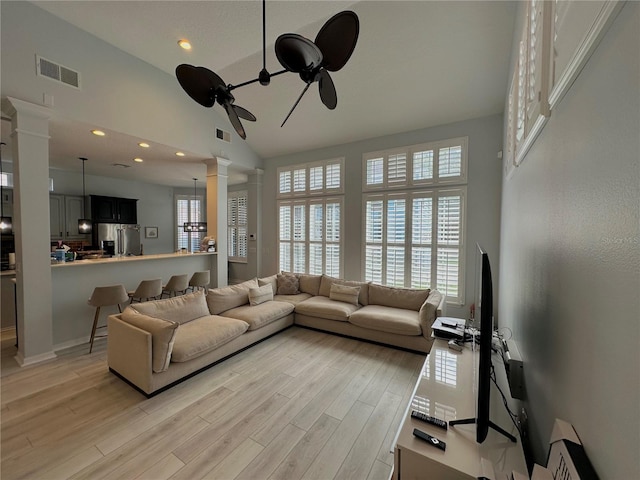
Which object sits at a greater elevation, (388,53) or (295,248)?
(388,53)

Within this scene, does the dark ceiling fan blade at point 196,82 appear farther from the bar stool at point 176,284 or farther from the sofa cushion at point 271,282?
the bar stool at point 176,284

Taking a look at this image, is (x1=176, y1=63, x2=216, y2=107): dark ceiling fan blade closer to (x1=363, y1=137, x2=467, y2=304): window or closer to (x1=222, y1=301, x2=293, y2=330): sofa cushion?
(x1=222, y1=301, x2=293, y2=330): sofa cushion

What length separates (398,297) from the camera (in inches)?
166

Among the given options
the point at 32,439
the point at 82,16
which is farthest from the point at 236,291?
the point at 82,16

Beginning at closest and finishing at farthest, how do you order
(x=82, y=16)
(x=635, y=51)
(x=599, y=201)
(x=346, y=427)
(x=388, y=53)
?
(x=635, y=51) < (x=599, y=201) < (x=346, y=427) < (x=82, y=16) < (x=388, y=53)

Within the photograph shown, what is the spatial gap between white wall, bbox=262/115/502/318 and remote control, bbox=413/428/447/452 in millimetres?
3561

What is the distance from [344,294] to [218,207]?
123 inches

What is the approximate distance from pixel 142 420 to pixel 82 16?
15.3 ft

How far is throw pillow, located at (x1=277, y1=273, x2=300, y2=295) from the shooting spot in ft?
16.6

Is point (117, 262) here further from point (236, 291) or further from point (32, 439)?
point (32, 439)

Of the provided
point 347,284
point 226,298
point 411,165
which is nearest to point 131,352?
point 226,298

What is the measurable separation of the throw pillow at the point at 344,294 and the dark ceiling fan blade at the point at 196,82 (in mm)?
3353

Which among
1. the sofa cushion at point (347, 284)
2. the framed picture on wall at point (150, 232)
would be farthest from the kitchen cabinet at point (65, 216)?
the sofa cushion at point (347, 284)

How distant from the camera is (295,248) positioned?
619 centimetres
